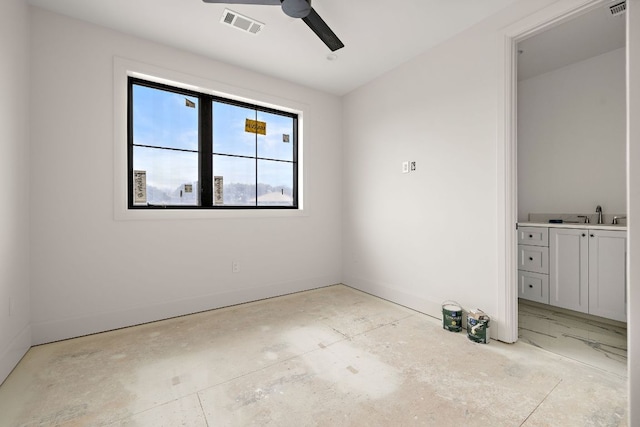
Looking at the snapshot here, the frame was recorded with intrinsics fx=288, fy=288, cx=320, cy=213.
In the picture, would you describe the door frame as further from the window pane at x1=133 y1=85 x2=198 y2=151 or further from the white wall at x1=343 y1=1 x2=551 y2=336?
the window pane at x1=133 y1=85 x2=198 y2=151

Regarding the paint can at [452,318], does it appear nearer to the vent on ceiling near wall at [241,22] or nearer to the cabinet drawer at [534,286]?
the cabinet drawer at [534,286]

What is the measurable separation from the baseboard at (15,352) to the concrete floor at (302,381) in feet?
0.17

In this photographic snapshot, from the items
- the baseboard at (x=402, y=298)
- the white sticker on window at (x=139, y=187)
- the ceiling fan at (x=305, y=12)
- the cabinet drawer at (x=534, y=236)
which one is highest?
the ceiling fan at (x=305, y=12)

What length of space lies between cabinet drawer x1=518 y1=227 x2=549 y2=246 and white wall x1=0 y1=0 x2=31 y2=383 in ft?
14.6

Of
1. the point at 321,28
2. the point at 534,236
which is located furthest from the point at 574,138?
the point at 321,28

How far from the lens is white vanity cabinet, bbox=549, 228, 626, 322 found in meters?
2.55

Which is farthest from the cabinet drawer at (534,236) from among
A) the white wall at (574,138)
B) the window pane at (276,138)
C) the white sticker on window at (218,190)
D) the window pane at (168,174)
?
the window pane at (168,174)

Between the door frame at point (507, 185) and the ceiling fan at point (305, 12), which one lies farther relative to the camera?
the door frame at point (507, 185)

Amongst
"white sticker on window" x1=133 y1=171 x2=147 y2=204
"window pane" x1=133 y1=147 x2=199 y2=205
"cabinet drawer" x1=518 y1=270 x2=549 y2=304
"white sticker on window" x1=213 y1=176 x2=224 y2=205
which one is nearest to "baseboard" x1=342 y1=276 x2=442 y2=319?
"cabinet drawer" x1=518 y1=270 x2=549 y2=304

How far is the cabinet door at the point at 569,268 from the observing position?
108 inches

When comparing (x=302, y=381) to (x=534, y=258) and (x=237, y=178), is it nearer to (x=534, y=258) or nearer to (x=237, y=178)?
(x=237, y=178)

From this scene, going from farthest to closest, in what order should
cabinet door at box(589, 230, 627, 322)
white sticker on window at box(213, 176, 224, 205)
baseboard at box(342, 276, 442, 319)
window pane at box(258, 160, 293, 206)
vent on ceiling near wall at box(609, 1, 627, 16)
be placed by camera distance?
window pane at box(258, 160, 293, 206), white sticker on window at box(213, 176, 224, 205), baseboard at box(342, 276, 442, 319), cabinet door at box(589, 230, 627, 322), vent on ceiling near wall at box(609, 1, 627, 16)

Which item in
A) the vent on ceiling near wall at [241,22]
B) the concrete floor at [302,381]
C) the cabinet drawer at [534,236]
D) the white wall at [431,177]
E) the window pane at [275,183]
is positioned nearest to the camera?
the concrete floor at [302,381]

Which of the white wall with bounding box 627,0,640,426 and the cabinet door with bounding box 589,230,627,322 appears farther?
the cabinet door with bounding box 589,230,627,322
